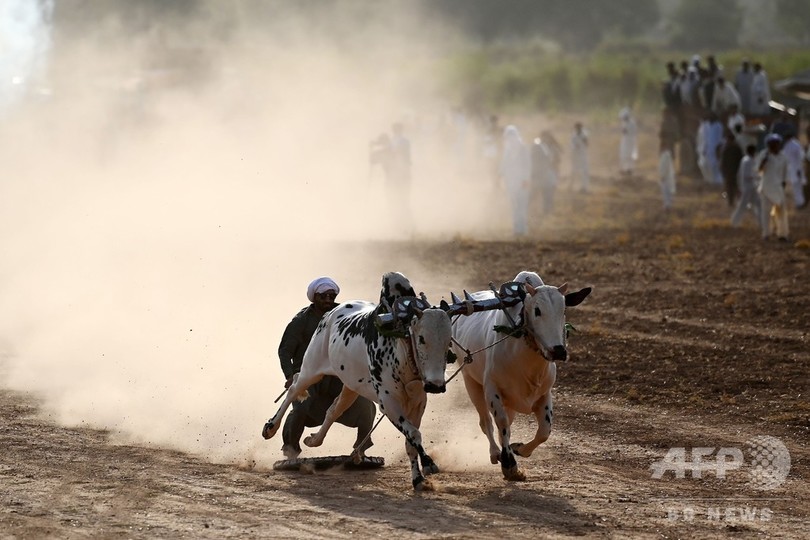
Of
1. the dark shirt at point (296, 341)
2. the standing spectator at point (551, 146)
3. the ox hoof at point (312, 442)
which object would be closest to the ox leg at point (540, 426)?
the ox hoof at point (312, 442)

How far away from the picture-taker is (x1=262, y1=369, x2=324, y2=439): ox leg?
1087 centimetres

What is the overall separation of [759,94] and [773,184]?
1430cm

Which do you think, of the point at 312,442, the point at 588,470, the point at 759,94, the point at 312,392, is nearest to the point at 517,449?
the point at 588,470

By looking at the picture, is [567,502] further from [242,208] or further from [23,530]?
[242,208]

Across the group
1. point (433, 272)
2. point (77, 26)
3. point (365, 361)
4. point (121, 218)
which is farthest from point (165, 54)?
point (365, 361)

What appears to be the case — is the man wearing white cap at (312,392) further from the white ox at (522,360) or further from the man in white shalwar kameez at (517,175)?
the man in white shalwar kameez at (517,175)

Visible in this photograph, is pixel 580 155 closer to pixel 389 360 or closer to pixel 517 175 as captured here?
pixel 517 175

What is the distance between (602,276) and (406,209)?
27.7ft

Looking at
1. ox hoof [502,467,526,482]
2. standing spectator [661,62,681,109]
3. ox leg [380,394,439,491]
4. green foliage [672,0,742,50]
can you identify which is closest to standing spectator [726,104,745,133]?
standing spectator [661,62,681,109]

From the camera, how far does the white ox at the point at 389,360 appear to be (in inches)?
372

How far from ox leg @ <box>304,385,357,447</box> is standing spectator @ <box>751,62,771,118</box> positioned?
27994 millimetres

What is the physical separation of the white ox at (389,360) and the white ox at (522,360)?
1.75 ft

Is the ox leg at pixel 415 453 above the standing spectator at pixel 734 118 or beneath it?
beneath

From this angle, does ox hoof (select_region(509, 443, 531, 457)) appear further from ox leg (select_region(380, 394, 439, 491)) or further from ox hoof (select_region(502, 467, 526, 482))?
ox leg (select_region(380, 394, 439, 491))
